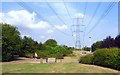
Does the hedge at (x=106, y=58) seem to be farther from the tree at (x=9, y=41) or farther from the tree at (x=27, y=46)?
the tree at (x=27, y=46)

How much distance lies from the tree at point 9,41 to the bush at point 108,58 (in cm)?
2149

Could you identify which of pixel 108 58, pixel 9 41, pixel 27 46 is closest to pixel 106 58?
pixel 108 58

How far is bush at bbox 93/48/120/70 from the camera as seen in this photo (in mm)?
30911

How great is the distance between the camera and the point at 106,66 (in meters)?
33.7

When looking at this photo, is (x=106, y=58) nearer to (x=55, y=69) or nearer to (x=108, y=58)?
(x=108, y=58)

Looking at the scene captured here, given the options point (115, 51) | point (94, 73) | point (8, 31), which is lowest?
point (94, 73)

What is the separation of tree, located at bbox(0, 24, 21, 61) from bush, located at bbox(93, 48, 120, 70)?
21492 mm

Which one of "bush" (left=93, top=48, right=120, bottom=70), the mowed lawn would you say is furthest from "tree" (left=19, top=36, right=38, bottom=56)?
the mowed lawn

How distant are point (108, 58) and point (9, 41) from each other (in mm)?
25905

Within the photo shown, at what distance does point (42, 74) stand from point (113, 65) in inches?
456

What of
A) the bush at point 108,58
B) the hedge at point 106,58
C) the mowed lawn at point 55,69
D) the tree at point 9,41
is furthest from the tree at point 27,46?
the mowed lawn at point 55,69

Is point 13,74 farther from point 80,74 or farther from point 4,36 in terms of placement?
point 4,36

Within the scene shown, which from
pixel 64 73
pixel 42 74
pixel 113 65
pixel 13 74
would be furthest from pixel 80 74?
pixel 113 65

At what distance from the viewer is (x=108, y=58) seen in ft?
108
